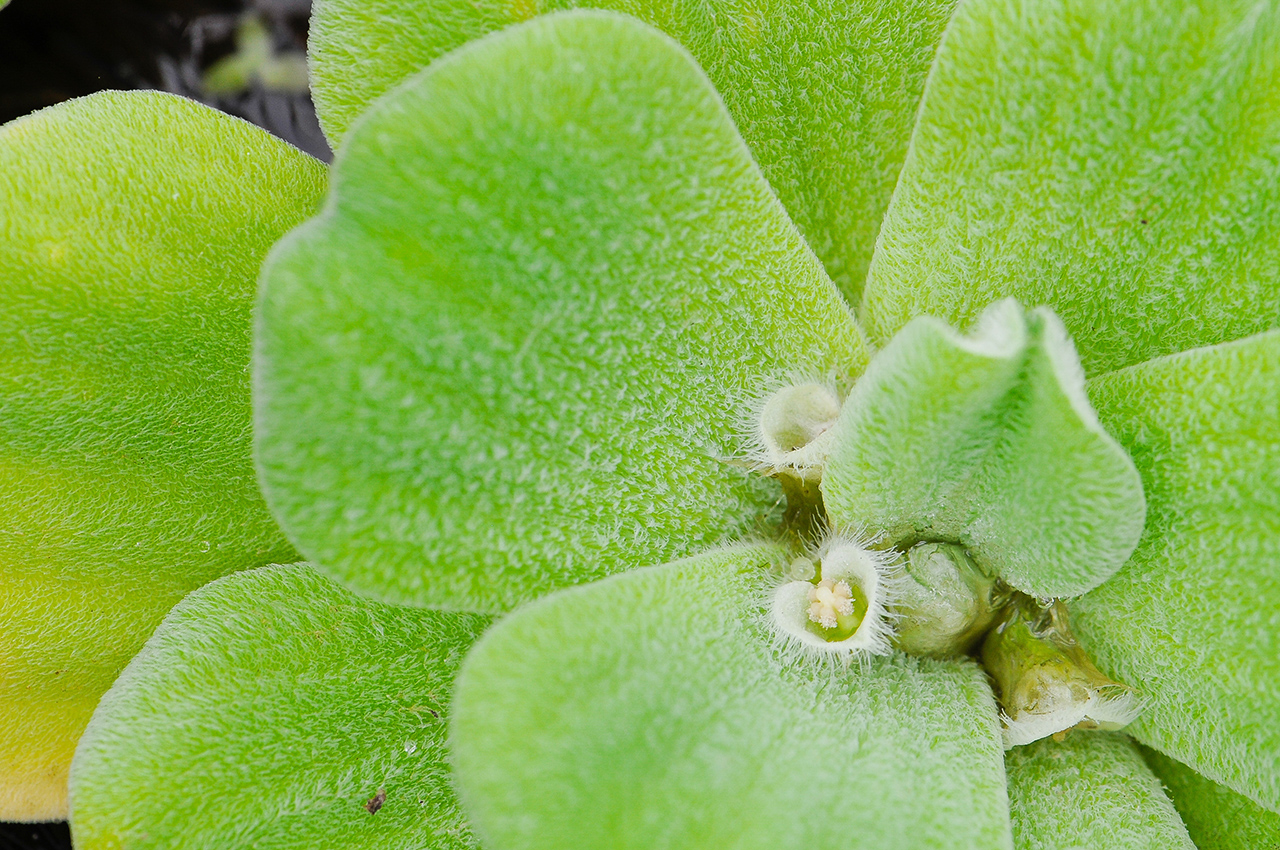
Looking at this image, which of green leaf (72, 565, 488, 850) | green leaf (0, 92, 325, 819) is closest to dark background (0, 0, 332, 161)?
green leaf (0, 92, 325, 819)

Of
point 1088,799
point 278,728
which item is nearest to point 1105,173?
point 1088,799

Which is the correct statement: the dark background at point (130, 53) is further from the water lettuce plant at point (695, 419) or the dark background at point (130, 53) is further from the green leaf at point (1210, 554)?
the green leaf at point (1210, 554)

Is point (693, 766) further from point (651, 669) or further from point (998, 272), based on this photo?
point (998, 272)

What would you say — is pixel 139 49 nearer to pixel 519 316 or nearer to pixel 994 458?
→ pixel 519 316

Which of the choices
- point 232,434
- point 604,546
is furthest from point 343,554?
point 232,434

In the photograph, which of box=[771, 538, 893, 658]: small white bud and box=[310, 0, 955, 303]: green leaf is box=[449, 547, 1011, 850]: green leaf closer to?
box=[771, 538, 893, 658]: small white bud

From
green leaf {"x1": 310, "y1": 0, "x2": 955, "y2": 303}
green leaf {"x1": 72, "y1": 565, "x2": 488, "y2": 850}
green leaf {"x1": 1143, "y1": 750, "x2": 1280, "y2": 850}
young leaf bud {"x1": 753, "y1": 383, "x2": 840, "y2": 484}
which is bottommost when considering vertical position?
green leaf {"x1": 1143, "y1": 750, "x2": 1280, "y2": 850}

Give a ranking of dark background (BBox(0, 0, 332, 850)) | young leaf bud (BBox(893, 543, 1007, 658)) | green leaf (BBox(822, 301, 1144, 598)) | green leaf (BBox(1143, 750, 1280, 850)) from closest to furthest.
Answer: green leaf (BBox(822, 301, 1144, 598)), young leaf bud (BBox(893, 543, 1007, 658)), green leaf (BBox(1143, 750, 1280, 850)), dark background (BBox(0, 0, 332, 850))
